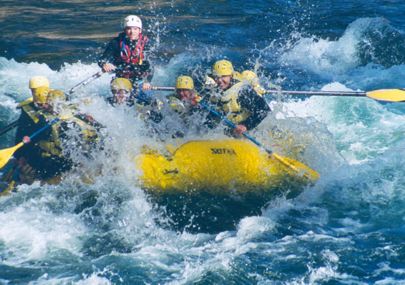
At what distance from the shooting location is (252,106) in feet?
30.5

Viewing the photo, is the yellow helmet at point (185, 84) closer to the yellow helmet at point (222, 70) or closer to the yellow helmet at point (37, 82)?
the yellow helmet at point (222, 70)

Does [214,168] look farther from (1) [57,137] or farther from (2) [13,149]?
(2) [13,149]

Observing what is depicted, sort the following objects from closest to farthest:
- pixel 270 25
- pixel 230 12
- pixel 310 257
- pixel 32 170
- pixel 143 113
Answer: pixel 310 257 → pixel 32 170 → pixel 143 113 → pixel 270 25 → pixel 230 12

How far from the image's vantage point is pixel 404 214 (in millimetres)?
8414

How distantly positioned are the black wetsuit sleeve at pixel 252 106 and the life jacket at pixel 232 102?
0.20 feet

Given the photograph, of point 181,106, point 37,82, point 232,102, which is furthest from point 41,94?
point 232,102

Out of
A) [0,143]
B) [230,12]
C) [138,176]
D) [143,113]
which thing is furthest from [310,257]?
[230,12]

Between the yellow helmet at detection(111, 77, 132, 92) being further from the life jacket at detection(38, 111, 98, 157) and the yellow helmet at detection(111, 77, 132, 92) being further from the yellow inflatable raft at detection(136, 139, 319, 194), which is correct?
the yellow inflatable raft at detection(136, 139, 319, 194)

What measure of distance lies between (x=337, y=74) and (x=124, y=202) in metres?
7.97

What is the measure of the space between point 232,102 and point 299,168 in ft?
4.55

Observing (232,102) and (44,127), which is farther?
(232,102)

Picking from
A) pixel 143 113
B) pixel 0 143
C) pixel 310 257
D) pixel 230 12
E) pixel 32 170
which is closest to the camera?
pixel 310 257

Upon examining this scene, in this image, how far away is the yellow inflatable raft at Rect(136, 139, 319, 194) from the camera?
8.62 meters

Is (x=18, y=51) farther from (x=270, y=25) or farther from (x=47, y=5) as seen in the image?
(x=270, y=25)
